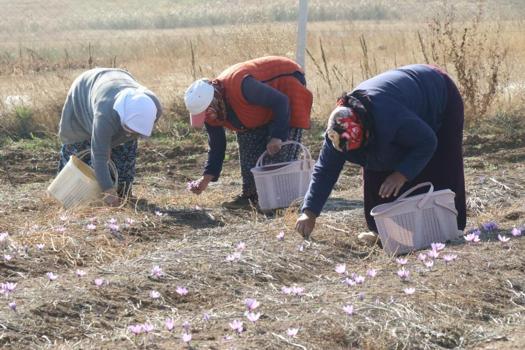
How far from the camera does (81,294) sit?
465 centimetres

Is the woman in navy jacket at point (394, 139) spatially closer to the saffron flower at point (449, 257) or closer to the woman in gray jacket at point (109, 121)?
the saffron flower at point (449, 257)

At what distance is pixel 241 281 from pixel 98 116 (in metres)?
2.06

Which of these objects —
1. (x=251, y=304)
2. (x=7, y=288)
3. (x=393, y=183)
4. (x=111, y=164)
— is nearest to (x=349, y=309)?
(x=251, y=304)

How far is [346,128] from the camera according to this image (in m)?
4.87

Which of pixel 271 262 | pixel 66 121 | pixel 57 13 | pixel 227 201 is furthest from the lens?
pixel 57 13

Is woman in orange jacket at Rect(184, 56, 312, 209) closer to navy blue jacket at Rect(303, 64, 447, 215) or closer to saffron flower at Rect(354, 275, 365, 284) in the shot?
navy blue jacket at Rect(303, 64, 447, 215)

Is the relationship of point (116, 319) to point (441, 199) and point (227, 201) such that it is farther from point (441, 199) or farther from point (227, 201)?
point (227, 201)

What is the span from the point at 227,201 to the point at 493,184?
2.15 metres

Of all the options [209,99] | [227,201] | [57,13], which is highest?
[209,99]

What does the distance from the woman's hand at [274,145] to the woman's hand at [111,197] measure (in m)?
1.16

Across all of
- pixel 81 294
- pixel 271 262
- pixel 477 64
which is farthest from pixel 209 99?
pixel 477 64

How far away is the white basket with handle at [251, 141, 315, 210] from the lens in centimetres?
695

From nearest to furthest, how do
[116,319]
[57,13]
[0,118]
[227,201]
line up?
[116,319], [227,201], [0,118], [57,13]

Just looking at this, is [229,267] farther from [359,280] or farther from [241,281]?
[359,280]
